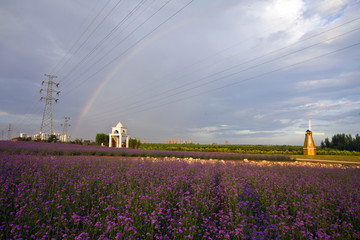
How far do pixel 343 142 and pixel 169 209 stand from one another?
3002 cm

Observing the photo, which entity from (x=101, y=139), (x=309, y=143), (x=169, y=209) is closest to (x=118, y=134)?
(x=101, y=139)

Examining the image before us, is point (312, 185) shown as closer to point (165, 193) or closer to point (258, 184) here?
point (258, 184)

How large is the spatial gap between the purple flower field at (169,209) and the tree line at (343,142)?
80.2 feet

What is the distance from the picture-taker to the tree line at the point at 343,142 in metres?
23.9

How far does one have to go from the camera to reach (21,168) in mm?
4688

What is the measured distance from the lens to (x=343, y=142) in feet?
83.2

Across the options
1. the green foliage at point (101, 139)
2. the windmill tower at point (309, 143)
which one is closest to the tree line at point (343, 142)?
the windmill tower at point (309, 143)

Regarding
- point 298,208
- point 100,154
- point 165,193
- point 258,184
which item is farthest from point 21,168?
point 100,154

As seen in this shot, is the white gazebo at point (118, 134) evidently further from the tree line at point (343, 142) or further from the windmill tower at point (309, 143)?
the tree line at point (343, 142)

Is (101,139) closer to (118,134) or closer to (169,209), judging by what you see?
(118,134)

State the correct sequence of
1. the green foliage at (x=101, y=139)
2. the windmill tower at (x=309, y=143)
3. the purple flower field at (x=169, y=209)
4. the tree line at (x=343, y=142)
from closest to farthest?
1. the purple flower field at (x=169, y=209)
2. the windmill tower at (x=309, y=143)
3. the tree line at (x=343, y=142)
4. the green foliage at (x=101, y=139)

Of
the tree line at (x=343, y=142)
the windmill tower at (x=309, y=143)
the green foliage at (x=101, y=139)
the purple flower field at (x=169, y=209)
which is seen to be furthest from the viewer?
the green foliage at (x=101, y=139)

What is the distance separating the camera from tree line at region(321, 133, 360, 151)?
23923mm

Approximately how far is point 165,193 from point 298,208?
78.8 inches
